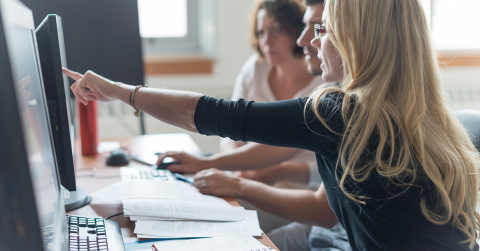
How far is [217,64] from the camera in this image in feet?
8.27

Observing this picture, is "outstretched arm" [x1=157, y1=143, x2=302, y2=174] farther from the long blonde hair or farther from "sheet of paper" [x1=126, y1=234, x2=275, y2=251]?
the long blonde hair

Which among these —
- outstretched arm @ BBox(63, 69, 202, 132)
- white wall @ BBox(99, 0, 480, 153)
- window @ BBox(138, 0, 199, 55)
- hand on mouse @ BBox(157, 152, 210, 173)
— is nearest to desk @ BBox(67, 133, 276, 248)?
hand on mouse @ BBox(157, 152, 210, 173)

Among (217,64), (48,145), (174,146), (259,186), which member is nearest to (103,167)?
(174,146)

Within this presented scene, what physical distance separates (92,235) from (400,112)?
0.57 metres

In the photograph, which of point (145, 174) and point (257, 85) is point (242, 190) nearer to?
point (145, 174)

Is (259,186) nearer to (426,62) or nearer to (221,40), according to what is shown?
(426,62)

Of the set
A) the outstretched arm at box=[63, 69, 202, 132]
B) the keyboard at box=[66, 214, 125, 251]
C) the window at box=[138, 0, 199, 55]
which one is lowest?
the keyboard at box=[66, 214, 125, 251]

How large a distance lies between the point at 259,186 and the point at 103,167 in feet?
1.74

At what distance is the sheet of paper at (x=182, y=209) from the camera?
2.67 feet

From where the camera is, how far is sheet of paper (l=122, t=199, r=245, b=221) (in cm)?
81

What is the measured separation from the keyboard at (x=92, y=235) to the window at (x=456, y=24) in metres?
2.93

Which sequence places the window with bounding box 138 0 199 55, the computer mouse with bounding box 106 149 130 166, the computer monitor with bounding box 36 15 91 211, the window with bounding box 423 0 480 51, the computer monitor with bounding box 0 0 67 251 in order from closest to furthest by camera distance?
the computer monitor with bounding box 0 0 67 251 < the computer monitor with bounding box 36 15 91 211 < the computer mouse with bounding box 106 149 130 166 < the window with bounding box 138 0 199 55 < the window with bounding box 423 0 480 51

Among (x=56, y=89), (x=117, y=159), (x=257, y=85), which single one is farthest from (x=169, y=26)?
(x=56, y=89)

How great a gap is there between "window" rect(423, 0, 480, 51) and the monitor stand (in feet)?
9.32
